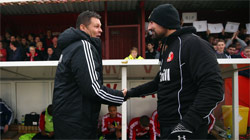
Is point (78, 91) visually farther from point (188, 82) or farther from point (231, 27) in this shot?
point (231, 27)

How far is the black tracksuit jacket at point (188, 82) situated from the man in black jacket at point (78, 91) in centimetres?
55

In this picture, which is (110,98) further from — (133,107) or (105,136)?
(133,107)

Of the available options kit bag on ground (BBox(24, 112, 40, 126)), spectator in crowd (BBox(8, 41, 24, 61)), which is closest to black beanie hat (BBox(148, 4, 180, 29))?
kit bag on ground (BBox(24, 112, 40, 126))

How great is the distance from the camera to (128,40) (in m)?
8.41

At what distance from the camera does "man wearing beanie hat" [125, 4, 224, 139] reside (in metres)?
1.52

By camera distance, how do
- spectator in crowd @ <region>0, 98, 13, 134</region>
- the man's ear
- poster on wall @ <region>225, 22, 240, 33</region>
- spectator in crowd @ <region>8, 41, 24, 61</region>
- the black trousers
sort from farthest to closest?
poster on wall @ <region>225, 22, 240, 33</region> → spectator in crowd @ <region>8, 41, 24, 61</region> → spectator in crowd @ <region>0, 98, 13, 134</region> → the man's ear → the black trousers

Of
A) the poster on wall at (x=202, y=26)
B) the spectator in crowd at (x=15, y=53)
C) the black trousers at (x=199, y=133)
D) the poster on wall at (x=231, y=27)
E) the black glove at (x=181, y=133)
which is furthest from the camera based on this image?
the poster on wall at (x=231, y=27)

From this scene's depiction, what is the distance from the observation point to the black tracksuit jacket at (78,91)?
1.91 meters

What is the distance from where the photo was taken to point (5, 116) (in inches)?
219

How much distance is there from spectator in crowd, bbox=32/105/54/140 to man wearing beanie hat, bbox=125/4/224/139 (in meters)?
4.02

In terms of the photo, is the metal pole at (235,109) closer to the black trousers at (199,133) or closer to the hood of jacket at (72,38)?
the black trousers at (199,133)

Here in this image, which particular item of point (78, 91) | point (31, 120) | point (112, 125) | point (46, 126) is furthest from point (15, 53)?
point (78, 91)

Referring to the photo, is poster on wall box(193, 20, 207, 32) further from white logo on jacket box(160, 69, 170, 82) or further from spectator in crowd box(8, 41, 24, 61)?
white logo on jacket box(160, 69, 170, 82)

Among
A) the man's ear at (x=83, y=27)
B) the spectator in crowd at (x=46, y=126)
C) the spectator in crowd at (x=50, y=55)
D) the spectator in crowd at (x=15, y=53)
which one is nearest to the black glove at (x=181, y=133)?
the man's ear at (x=83, y=27)
